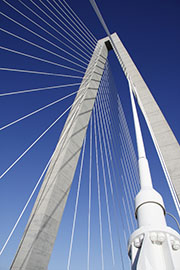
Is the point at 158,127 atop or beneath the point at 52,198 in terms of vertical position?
atop

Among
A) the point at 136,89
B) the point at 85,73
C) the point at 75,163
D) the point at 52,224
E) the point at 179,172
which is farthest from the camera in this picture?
the point at 85,73

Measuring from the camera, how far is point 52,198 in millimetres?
3629

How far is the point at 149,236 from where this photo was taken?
2.63ft

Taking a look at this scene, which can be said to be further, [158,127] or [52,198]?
[158,127]

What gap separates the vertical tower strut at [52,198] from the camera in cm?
308

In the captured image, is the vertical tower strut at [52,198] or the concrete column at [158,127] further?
the concrete column at [158,127]

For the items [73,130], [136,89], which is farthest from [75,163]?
[136,89]

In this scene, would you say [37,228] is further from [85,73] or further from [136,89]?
[85,73]

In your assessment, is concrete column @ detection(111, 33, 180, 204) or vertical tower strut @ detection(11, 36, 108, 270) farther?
concrete column @ detection(111, 33, 180, 204)

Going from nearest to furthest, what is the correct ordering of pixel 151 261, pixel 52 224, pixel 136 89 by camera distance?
1. pixel 151 261
2. pixel 52 224
3. pixel 136 89

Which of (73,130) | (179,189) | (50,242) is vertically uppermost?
(73,130)

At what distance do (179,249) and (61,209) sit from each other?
10.9ft

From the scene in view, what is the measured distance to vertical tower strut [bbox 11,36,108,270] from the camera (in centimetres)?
308

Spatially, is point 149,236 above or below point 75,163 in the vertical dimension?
below
